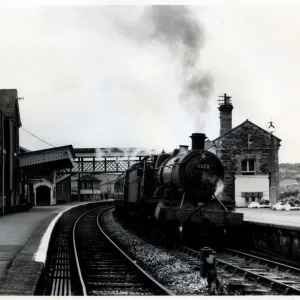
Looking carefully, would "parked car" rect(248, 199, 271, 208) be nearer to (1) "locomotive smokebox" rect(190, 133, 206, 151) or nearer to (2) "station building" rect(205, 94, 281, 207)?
(2) "station building" rect(205, 94, 281, 207)

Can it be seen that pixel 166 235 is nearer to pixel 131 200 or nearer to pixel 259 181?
pixel 131 200

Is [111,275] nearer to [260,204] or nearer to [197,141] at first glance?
[197,141]

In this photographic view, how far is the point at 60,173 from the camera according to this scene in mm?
51875

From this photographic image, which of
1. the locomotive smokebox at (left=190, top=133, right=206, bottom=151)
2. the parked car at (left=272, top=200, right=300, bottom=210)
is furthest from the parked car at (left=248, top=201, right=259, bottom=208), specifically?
the locomotive smokebox at (left=190, top=133, right=206, bottom=151)

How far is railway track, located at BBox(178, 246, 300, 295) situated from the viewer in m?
8.83

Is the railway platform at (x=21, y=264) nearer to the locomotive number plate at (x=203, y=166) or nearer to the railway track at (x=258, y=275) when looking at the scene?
the railway track at (x=258, y=275)

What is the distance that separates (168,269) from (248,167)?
21184 millimetres

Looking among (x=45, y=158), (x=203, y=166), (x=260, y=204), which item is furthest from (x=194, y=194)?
(x=45, y=158)

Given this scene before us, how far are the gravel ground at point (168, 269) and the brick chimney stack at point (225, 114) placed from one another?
1834cm

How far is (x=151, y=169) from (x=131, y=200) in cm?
407

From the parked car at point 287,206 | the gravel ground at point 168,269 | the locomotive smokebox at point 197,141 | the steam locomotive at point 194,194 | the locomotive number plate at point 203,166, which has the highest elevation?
the locomotive smokebox at point 197,141

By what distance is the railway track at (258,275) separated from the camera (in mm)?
8828

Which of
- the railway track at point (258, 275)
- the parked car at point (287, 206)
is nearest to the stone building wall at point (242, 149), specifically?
the parked car at point (287, 206)
